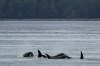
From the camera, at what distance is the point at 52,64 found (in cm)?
3769

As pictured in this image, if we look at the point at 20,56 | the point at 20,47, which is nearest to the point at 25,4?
the point at 20,47

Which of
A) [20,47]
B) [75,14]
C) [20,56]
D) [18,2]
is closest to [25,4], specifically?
[18,2]

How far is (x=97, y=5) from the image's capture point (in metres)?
152

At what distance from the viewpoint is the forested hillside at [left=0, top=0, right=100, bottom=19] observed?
149m

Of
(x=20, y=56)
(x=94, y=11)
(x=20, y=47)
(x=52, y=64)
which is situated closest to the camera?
(x=52, y=64)

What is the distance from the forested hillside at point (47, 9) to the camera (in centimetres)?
14912

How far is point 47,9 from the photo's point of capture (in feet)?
495

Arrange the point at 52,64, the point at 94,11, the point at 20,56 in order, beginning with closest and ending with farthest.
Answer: the point at 52,64 → the point at 20,56 → the point at 94,11

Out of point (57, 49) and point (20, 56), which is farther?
point (57, 49)

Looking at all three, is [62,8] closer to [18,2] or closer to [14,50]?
[18,2]

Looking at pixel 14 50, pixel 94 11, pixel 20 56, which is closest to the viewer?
pixel 20 56

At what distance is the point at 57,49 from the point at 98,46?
475 centimetres

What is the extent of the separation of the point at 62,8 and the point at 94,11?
972 cm

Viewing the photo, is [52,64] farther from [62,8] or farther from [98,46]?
[62,8]
